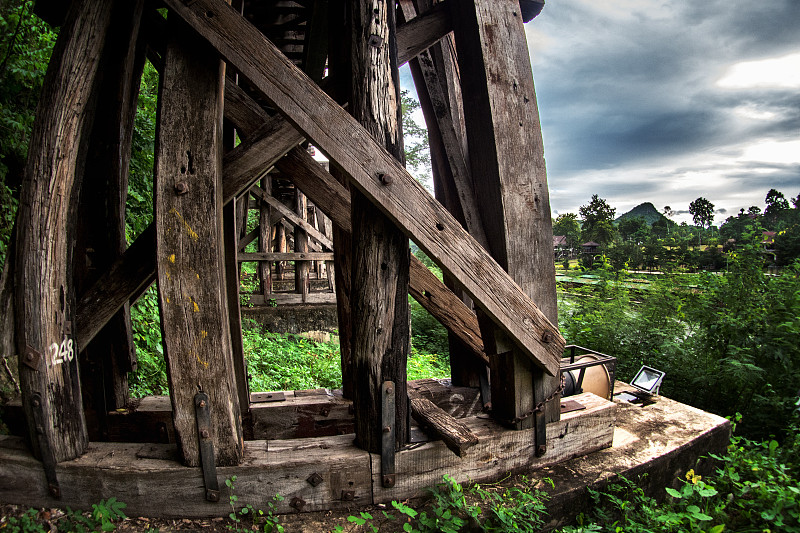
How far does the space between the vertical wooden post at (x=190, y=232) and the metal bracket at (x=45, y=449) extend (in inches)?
21.6

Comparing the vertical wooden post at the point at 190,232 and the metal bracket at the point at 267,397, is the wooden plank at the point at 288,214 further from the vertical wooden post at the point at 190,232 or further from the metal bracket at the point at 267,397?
the vertical wooden post at the point at 190,232

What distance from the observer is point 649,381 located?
332 cm

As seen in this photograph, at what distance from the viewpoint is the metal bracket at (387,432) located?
5.92ft

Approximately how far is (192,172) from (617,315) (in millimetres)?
6220

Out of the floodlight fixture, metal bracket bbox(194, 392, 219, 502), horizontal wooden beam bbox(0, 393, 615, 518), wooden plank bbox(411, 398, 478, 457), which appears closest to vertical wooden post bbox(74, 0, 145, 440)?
horizontal wooden beam bbox(0, 393, 615, 518)

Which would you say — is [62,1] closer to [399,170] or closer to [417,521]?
[399,170]

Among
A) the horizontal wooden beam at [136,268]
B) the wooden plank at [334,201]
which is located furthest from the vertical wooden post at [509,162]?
the horizontal wooden beam at [136,268]

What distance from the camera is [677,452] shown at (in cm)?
239

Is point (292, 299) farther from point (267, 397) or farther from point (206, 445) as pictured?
point (206, 445)

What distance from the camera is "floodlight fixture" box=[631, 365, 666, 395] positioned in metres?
3.22

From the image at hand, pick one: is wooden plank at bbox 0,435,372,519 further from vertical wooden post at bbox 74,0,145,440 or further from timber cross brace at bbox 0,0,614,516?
vertical wooden post at bbox 74,0,145,440

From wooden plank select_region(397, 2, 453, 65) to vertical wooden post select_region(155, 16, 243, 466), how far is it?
97 cm

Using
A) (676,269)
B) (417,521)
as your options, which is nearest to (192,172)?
(417,521)

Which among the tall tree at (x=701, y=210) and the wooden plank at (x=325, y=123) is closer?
the wooden plank at (x=325, y=123)
